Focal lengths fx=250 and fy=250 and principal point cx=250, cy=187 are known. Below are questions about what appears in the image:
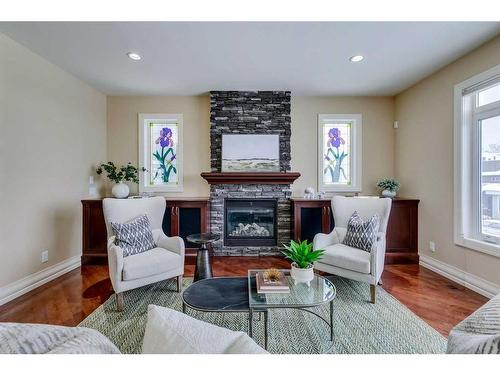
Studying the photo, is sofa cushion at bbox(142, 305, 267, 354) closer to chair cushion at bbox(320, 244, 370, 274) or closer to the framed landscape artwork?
chair cushion at bbox(320, 244, 370, 274)

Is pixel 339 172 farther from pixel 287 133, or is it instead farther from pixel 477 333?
pixel 477 333

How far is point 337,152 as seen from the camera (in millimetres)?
4383

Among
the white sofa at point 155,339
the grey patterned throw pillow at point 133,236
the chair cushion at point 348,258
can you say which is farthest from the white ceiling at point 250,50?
the white sofa at point 155,339

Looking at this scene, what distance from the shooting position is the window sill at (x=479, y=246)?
98.9 inches

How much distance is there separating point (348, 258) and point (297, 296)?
0.99 metres

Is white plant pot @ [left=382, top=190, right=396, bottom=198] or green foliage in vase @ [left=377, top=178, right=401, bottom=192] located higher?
green foliage in vase @ [left=377, top=178, right=401, bottom=192]

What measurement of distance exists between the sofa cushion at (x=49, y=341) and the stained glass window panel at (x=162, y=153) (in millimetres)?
3757

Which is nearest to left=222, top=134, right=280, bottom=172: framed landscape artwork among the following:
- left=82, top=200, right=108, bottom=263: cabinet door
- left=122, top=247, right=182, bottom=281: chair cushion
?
left=122, top=247, right=182, bottom=281: chair cushion

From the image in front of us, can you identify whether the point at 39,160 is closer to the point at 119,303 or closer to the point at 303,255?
the point at 119,303

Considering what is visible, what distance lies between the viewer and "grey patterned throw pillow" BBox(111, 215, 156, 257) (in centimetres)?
256

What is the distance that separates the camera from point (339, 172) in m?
4.38

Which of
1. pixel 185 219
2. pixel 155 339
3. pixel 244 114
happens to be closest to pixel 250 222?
pixel 185 219

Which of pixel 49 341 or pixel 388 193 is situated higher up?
pixel 388 193

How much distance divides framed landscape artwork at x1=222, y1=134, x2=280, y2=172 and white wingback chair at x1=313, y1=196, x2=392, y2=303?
52.0 inches
